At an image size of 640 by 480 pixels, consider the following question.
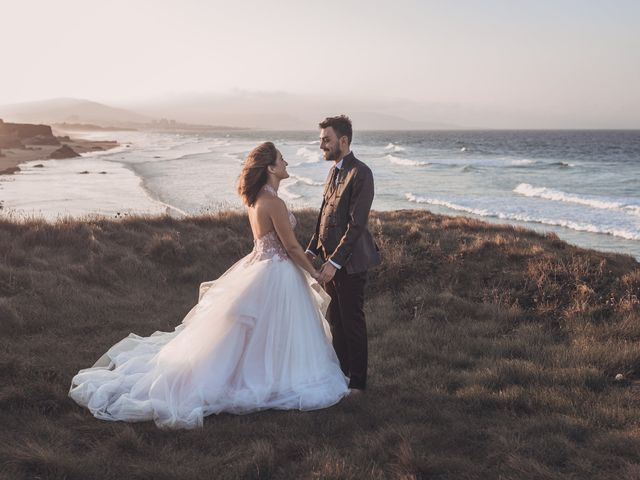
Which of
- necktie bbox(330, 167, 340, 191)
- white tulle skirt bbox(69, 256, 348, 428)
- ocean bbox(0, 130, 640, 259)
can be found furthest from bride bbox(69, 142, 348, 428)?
ocean bbox(0, 130, 640, 259)

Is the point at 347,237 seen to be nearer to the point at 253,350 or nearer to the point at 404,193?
the point at 253,350

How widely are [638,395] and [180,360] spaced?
412 centimetres

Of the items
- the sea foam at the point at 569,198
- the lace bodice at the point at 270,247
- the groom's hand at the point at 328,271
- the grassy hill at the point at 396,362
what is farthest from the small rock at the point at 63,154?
the groom's hand at the point at 328,271

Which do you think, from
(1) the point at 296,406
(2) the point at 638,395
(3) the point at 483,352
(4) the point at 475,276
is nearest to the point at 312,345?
(1) the point at 296,406

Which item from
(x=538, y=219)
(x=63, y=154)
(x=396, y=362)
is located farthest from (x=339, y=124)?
(x=63, y=154)

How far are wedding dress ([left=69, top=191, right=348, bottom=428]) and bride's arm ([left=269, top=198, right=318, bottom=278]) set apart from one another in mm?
108

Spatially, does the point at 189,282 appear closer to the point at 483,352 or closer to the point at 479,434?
the point at 483,352

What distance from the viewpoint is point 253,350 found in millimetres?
4949

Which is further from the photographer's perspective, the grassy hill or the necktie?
the necktie

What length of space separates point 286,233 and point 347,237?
0.57 m

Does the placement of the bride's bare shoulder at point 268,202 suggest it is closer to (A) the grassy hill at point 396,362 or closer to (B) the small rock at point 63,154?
(A) the grassy hill at point 396,362

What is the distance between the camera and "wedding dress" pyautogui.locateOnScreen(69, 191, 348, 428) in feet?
15.5

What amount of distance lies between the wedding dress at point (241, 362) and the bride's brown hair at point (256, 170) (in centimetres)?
43

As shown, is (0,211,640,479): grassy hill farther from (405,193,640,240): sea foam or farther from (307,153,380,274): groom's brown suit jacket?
(405,193,640,240): sea foam
